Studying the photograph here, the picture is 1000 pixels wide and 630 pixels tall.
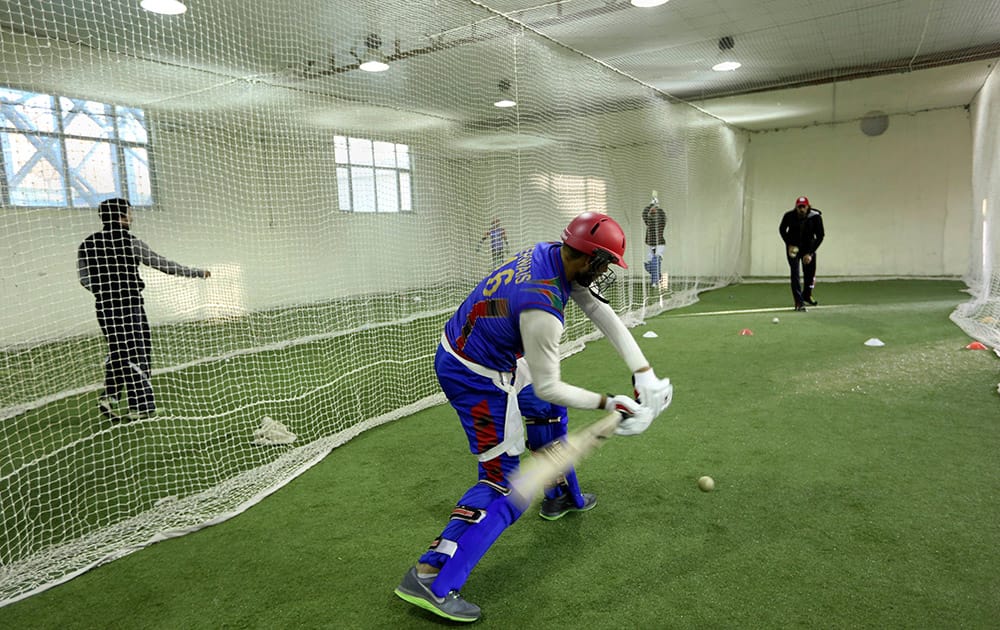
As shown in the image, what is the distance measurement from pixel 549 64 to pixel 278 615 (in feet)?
19.0

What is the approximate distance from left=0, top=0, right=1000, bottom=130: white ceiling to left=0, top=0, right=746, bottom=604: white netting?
0.15 feet

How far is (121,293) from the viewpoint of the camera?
425cm

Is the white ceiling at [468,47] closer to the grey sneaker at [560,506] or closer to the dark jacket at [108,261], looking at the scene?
the dark jacket at [108,261]

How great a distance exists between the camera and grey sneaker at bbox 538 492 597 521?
2719mm

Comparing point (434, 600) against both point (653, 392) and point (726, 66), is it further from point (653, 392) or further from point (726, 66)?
point (726, 66)

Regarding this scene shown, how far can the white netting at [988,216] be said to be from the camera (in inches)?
248

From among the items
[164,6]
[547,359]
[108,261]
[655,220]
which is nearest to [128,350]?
[108,261]

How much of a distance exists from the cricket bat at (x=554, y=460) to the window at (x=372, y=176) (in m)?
7.64

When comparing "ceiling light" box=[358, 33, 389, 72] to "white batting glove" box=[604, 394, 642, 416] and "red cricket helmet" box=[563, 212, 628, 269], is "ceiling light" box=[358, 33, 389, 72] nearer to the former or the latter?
"red cricket helmet" box=[563, 212, 628, 269]

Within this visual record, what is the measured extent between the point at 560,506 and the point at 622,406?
37.2 inches

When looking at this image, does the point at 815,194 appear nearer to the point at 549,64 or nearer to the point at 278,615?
the point at 549,64

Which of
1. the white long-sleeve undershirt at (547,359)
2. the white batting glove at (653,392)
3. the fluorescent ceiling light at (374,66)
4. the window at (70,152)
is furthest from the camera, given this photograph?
the fluorescent ceiling light at (374,66)

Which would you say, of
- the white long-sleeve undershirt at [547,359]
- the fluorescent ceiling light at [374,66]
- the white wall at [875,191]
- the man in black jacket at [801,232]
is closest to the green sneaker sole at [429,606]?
the white long-sleeve undershirt at [547,359]

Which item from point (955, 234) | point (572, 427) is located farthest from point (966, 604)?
point (955, 234)
